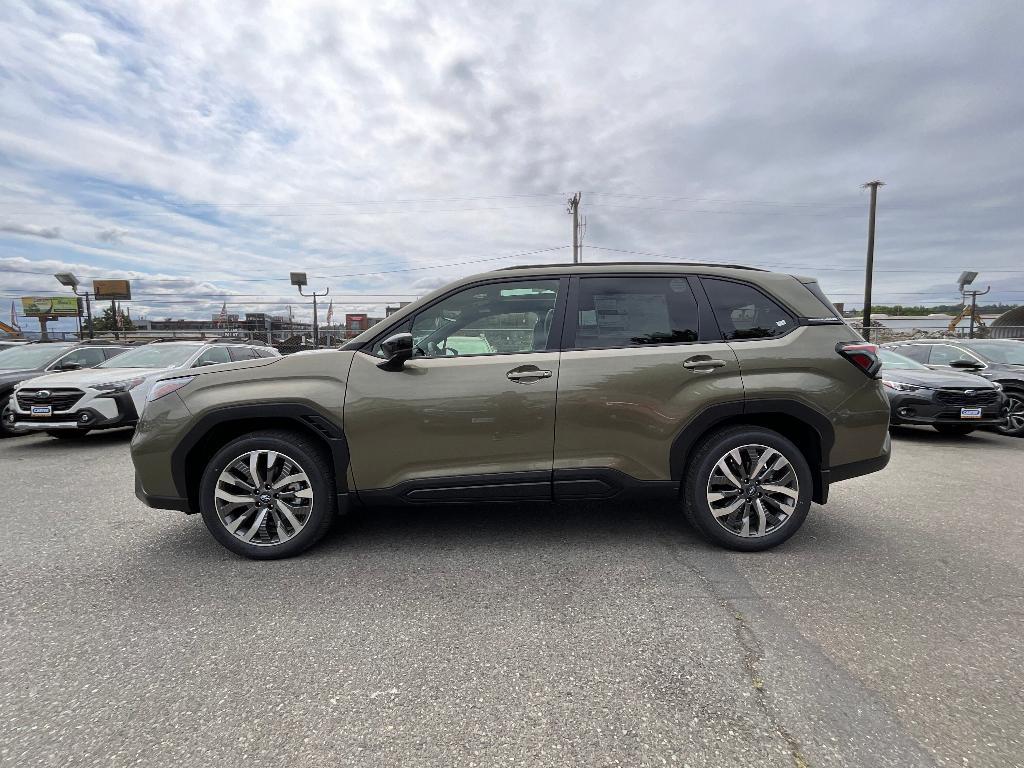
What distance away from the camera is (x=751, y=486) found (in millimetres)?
3301

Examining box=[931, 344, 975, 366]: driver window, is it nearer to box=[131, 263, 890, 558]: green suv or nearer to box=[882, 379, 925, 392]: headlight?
box=[882, 379, 925, 392]: headlight

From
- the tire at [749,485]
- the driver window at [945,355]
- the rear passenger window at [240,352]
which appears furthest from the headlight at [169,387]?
the driver window at [945,355]

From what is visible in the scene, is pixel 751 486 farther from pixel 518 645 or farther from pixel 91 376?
pixel 91 376

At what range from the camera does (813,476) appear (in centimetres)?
345

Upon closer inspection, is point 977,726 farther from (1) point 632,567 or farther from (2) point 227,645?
(2) point 227,645

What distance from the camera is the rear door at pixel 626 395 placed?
10.5 feet

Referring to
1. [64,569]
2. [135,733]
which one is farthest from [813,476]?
[64,569]

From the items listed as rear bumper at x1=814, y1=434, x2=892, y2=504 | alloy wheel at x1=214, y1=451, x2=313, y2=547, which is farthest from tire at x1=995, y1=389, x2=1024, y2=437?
alloy wheel at x1=214, y1=451, x2=313, y2=547

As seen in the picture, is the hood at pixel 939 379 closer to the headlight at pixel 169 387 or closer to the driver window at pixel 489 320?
the driver window at pixel 489 320

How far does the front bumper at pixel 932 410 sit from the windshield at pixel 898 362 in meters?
0.82

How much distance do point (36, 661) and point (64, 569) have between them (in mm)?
1180

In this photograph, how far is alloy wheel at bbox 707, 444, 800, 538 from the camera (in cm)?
329

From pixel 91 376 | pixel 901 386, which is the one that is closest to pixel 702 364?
pixel 901 386

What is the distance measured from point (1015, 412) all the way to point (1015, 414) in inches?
1.2
